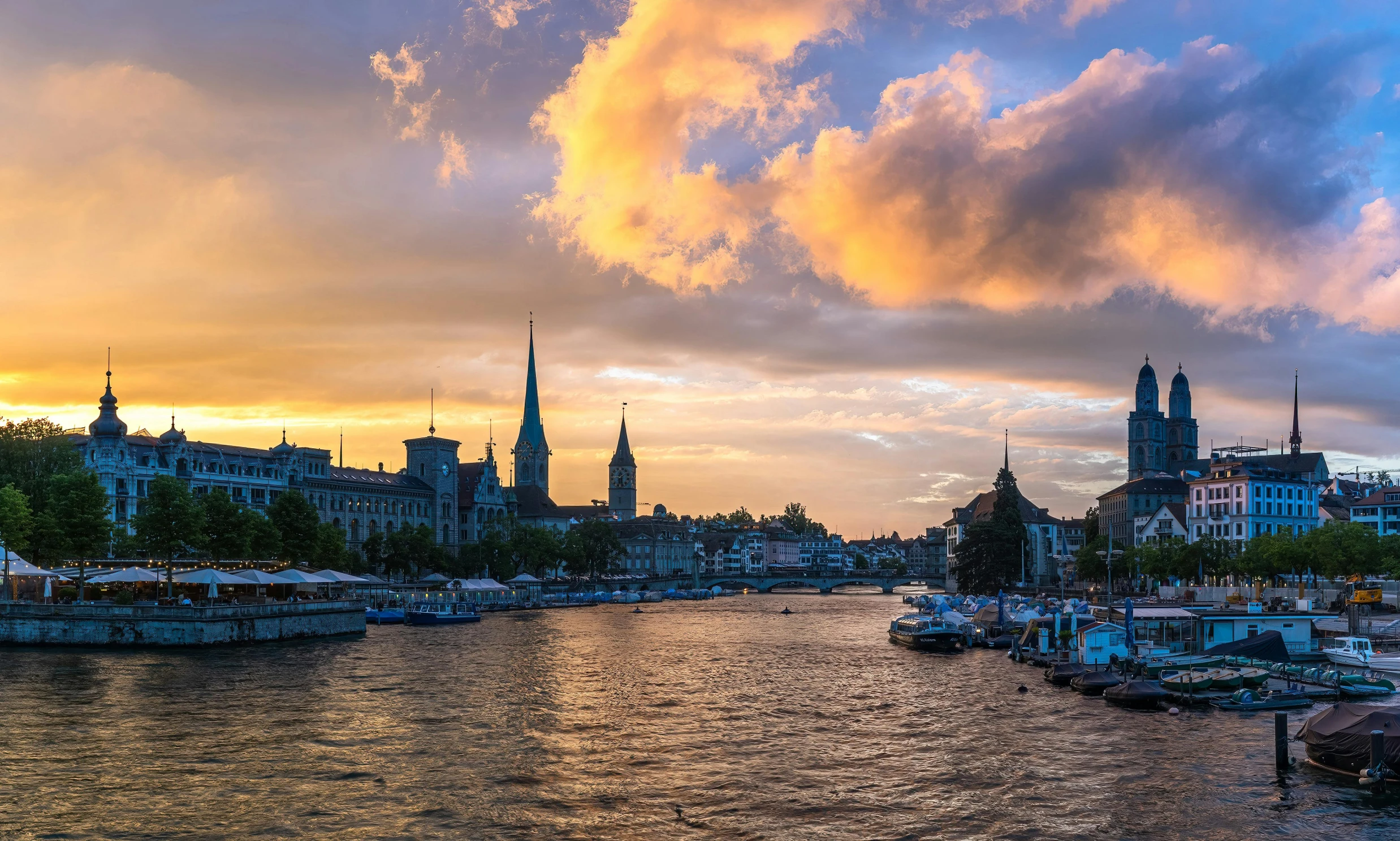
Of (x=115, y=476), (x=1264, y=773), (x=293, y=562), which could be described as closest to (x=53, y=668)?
(x=293, y=562)

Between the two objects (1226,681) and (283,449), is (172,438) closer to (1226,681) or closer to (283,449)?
(283,449)

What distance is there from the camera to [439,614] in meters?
128

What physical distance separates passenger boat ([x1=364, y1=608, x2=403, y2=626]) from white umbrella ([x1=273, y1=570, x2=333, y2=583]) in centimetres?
2193

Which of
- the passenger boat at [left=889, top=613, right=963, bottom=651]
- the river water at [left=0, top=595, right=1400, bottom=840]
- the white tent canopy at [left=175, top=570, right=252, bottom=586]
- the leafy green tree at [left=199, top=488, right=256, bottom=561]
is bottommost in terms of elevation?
the passenger boat at [left=889, top=613, right=963, bottom=651]

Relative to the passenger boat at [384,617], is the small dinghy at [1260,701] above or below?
above

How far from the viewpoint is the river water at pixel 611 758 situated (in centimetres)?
3500

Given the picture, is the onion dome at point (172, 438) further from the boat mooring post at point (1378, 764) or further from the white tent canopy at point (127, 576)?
the boat mooring post at point (1378, 764)

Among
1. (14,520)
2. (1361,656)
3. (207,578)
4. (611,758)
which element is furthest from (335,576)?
(1361,656)

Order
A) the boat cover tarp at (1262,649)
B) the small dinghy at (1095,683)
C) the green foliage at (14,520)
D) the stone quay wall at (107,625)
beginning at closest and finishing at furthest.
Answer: the small dinghy at (1095,683) < the boat cover tarp at (1262,649) < the stone quay wall at (107,625) < the green foliage at (14,520)

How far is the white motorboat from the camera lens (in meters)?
70.1

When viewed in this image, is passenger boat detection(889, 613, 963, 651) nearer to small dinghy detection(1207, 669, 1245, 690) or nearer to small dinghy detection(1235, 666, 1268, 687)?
small dinghy detection(1235, 666, 1268, 687)

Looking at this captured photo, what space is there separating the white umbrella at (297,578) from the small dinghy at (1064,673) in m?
62.1

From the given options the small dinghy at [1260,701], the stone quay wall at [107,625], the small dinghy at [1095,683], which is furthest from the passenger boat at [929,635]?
the stone quay wall at [107,625]

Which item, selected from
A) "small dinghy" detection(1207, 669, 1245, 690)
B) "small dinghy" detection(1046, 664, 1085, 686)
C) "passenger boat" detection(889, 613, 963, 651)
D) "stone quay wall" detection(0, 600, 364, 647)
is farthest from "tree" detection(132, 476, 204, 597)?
"small dinghy" detection(1207, 669, 1245, 690)
